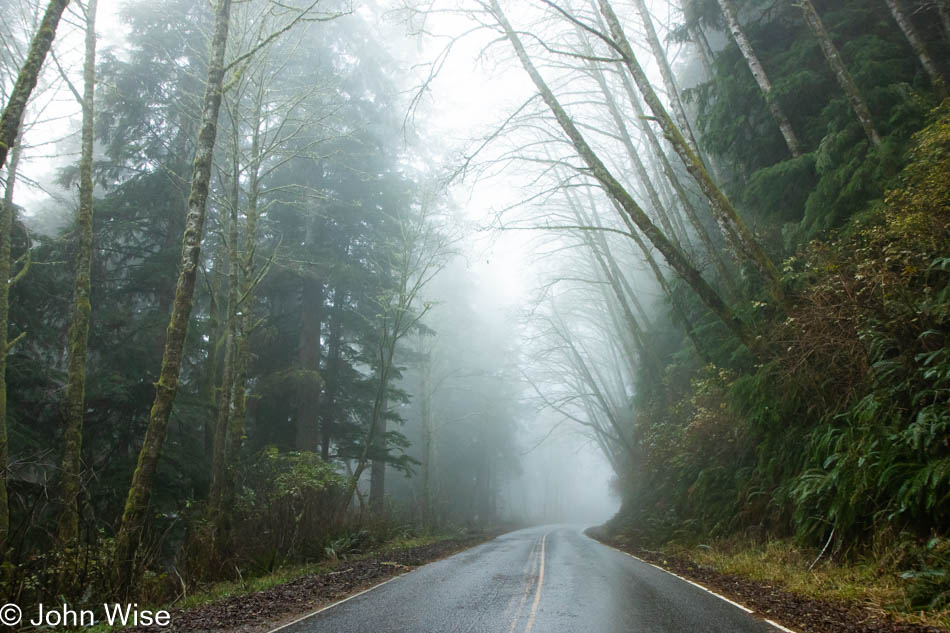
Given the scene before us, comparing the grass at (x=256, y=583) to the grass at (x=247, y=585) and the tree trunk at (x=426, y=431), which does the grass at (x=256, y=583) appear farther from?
the tree trunk at (x=426, y=431)

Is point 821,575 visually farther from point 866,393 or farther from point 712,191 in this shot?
point 712,191

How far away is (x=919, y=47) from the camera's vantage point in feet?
26.2

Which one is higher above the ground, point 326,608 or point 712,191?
point 712,191

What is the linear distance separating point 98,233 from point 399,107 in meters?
10.3

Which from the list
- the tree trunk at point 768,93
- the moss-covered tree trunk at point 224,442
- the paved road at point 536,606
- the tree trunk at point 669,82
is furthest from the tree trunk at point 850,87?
the moss-covered tree trunk at point 224,442

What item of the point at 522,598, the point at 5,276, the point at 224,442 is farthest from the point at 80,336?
the point at 522,598

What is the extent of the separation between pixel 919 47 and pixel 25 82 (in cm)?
1226

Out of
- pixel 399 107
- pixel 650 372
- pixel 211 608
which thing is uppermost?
pixel 399 107

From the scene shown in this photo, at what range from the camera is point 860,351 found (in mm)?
6910

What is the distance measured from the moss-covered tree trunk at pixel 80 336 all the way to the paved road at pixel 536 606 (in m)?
4.76

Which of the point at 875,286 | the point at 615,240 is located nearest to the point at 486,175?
the point at 875,286

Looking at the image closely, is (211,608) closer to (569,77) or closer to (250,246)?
(250,246)

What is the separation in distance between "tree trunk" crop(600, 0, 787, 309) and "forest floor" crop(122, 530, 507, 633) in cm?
819

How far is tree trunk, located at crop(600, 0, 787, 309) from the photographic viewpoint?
28.1 feet
